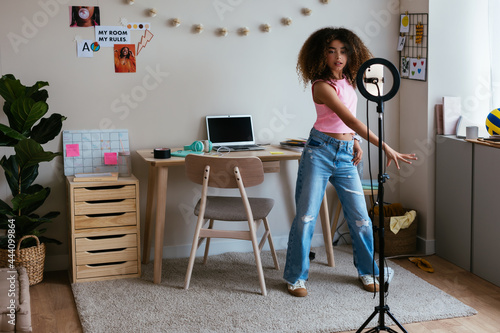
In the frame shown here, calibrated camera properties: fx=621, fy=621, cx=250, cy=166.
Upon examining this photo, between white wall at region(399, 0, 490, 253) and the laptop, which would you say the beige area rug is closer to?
white wall at region(399, 0, 490, 253)

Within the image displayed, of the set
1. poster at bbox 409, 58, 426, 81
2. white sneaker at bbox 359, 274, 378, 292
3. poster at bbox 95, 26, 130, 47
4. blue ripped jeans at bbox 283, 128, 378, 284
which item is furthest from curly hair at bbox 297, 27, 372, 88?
→ poster at bbox 95, 26, 130, 47

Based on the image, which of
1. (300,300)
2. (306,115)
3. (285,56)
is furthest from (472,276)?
(285,56)

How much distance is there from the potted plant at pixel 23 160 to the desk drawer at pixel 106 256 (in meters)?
0.25

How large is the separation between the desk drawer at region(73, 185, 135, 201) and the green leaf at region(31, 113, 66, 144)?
0.33m

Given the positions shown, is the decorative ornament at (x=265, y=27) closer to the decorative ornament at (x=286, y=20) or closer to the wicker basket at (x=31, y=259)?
the decorative ornament at (x=286, y=20)

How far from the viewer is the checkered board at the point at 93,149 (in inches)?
139

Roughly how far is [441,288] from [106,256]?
1.79m

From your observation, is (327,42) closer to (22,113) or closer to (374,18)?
(374,18)

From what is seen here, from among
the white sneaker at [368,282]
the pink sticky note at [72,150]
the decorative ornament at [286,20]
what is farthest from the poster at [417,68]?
the pink sticky note at [72,150]

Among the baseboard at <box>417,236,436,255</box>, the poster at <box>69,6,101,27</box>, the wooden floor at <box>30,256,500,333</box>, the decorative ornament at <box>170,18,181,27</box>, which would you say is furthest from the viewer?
the baseboard at <box>417,236,436,255</box>

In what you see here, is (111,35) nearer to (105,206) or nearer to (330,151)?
(105,206)

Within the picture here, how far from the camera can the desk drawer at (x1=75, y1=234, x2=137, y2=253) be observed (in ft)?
10.8

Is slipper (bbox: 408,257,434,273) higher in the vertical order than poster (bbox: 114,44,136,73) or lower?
lower

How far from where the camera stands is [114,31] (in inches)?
138
